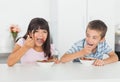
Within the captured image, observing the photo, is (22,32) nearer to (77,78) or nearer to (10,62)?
(10,62)

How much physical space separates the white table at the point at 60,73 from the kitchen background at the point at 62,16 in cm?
108

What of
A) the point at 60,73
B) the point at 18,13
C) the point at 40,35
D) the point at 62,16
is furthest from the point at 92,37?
the point at 18,13

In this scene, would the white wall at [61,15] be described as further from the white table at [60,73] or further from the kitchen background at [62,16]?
the white table at [60,73]

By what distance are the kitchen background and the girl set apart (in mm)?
703

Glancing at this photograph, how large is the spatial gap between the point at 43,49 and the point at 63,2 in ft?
2.66

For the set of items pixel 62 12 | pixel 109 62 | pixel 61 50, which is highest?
pixel 62 12

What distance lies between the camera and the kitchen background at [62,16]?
7.96 ft

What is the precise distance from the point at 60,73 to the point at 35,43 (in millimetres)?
474

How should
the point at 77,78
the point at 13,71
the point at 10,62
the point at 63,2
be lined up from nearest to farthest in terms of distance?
the point at 77,78 < the point at 13,71 < the point at 10,62 < the point at 63,2

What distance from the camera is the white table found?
1032 millimetres

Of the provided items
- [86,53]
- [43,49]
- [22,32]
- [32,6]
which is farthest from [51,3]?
[86,53]

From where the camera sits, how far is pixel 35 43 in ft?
5.19

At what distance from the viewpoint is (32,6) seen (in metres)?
2.70

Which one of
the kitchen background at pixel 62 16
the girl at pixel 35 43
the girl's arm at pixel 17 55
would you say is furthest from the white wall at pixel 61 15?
the girl's arm at pixel 17 55
